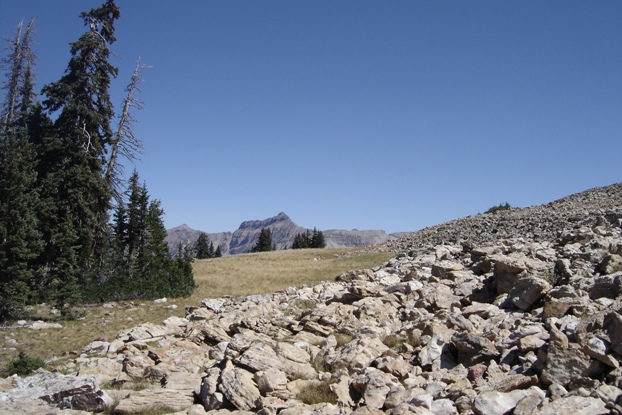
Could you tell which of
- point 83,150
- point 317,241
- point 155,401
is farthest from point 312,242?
point 155,401

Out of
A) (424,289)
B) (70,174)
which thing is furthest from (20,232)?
(424,289)

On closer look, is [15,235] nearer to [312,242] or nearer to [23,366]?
[23,366]

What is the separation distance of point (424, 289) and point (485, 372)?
8.24m

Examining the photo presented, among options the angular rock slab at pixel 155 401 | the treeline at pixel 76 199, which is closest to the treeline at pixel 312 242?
the treeline at pixel 76 199

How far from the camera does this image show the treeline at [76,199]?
872 inches

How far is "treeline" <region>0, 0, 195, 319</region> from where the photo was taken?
22141 millimetres

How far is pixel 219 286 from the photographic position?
105ft

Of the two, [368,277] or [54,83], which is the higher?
[54,83]

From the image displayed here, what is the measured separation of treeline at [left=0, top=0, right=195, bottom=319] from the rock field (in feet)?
30.4

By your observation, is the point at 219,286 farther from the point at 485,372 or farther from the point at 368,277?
the point at 485,372

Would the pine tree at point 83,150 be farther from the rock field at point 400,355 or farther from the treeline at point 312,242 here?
the treeline at point 312,242

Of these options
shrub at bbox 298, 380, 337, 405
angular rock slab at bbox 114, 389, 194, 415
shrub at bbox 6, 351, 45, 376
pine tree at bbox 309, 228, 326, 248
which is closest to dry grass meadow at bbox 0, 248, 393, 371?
shrub at bbox 6, 351, 45, 376

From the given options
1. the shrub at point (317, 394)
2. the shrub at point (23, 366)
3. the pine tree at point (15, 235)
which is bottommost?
the shrub at point (23, 366)

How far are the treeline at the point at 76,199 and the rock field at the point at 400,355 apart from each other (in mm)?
9255
